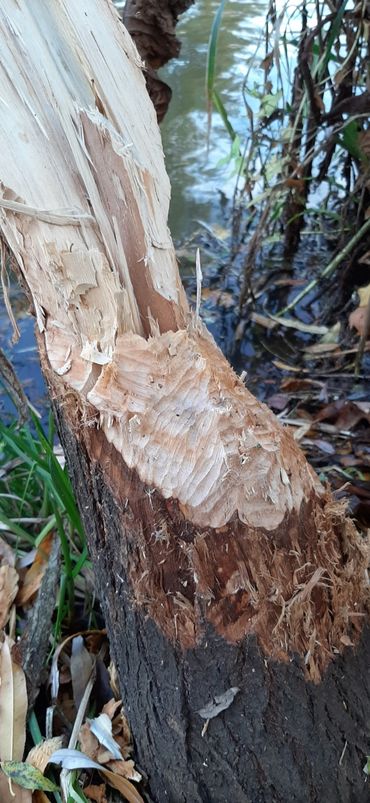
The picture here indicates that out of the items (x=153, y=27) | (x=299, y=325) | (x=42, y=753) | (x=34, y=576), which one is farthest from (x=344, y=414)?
(x=42, y=753)

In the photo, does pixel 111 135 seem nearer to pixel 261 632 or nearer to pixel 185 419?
pixel 185 419

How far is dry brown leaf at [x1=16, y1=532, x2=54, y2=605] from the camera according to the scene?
1.46 metres

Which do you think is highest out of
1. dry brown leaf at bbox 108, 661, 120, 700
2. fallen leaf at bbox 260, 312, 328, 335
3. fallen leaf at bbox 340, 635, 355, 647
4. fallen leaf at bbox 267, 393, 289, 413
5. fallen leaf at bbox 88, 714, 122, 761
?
fallen leaf at bbox 260, 312, 328, 335

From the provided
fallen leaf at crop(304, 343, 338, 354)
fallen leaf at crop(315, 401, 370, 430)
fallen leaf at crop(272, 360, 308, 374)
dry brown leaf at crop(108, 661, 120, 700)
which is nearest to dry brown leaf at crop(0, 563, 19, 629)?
dry brown leaf at crop(108, 661, 120, 700)

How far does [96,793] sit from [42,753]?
0.12 metres

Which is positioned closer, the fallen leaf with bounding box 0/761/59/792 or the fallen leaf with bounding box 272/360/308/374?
the fallen leaf with bounding box 0/761/59/792

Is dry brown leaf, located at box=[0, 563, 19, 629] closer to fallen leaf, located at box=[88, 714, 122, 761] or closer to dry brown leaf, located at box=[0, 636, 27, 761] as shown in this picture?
dry brown leaf, located at box=[0, 636, 27, 761]

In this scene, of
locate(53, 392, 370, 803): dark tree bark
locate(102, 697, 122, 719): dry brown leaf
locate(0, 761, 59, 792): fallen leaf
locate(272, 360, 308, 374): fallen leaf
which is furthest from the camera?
locate(272, 360, 308, 374): fallen leaf

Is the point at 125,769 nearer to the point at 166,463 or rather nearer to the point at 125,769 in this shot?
the point at 125,769

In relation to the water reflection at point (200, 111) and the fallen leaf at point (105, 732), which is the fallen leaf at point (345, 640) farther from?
the water reflection at point (200, 111)

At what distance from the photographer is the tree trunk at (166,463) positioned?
0.81 metres

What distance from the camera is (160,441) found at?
824mm

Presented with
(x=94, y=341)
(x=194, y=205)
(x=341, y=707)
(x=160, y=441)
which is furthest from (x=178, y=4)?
(x=194, y=205)

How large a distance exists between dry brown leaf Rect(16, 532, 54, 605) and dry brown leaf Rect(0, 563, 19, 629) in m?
0.03
